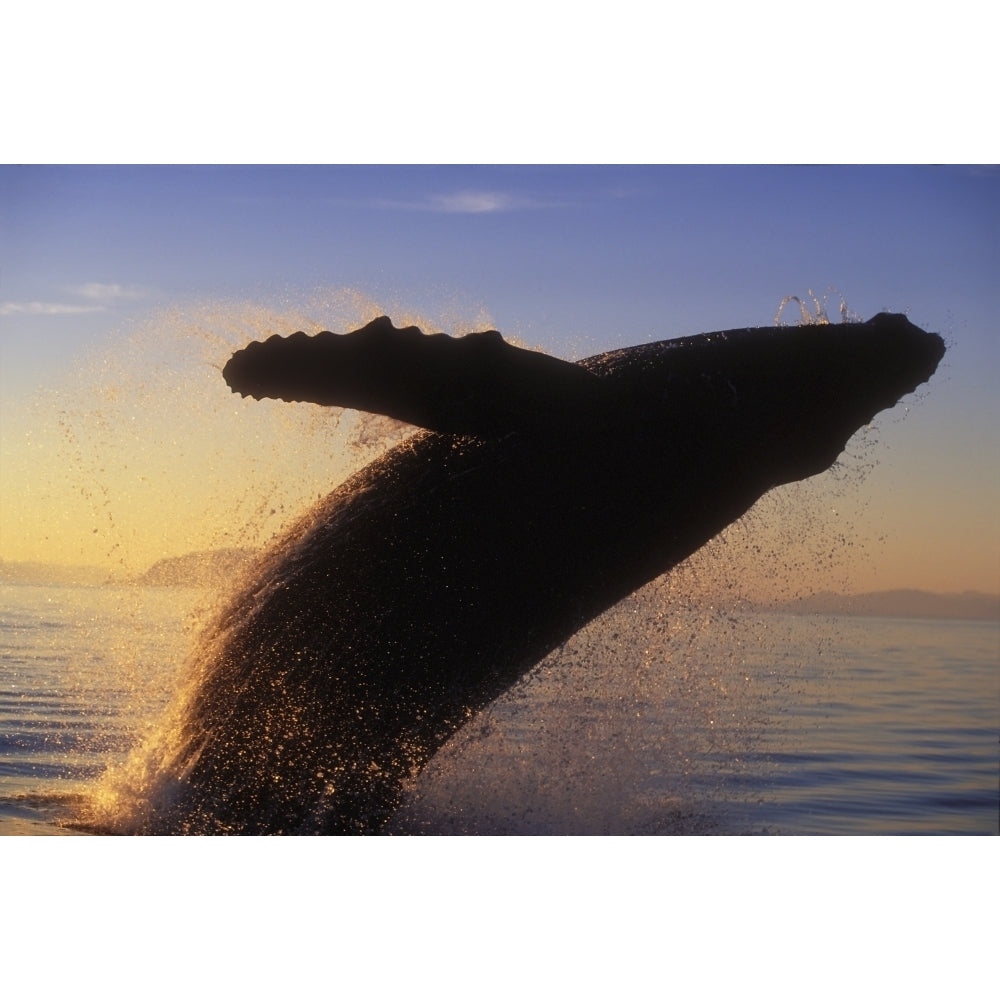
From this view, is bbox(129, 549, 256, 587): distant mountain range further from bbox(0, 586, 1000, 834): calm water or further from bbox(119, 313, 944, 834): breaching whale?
bbox(119, 313, 944, 834): breaching whale

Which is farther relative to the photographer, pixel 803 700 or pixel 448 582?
pixel 803 700

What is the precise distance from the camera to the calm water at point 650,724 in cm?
689

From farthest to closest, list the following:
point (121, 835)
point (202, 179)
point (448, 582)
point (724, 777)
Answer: point (724, 777) → point (202, 179) → point (121, 835) → point (448, 582)

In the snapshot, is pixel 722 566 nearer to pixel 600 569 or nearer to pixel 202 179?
pixel 600 569

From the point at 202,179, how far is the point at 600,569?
Result: 150 inches

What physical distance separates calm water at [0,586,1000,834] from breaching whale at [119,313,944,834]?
2.02ft

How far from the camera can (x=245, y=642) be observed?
6.07 m

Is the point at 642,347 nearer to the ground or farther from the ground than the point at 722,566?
farther from the ground

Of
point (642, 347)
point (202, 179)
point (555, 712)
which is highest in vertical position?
point (202, 179)

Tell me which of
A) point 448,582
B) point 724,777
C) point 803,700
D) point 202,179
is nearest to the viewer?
point 448,582

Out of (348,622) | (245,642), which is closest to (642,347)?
(348,622)

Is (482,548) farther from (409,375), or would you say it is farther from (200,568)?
(200,568)

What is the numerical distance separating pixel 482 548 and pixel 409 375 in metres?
1.31

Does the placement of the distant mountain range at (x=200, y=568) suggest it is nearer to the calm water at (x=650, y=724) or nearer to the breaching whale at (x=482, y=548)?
the calm water at (x=650, y=724)
